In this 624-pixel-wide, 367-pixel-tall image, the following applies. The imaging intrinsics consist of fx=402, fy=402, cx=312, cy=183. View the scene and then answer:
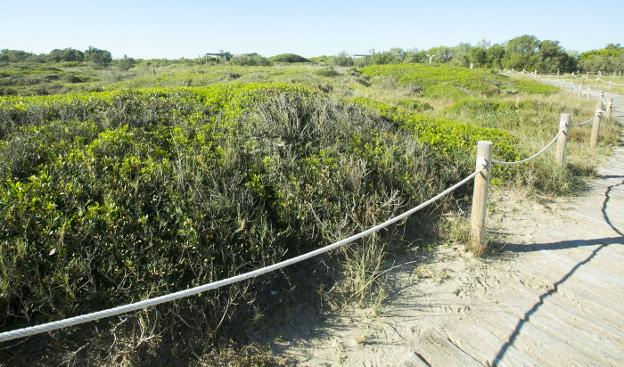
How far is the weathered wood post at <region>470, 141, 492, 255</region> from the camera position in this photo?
4.30 meters

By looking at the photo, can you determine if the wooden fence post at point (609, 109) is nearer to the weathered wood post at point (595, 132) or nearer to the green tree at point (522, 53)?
the weathered wood post at point (595, 132)

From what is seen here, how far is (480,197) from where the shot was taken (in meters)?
4.40

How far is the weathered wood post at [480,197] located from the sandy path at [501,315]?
0.21 meters

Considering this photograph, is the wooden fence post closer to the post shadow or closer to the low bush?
the low bush

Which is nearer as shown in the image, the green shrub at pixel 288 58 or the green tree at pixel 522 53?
the green tree at pixel 522 53

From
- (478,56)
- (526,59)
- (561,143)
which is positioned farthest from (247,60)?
(561,143)

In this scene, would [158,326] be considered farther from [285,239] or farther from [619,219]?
[619,219]

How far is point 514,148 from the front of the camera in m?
7.87

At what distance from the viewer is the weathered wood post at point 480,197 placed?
14.1 feet

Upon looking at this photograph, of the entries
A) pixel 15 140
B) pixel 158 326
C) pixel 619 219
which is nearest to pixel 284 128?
pixel 15 140

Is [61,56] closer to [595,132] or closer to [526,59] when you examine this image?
[526,59]

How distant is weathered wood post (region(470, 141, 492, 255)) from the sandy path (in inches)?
8.4

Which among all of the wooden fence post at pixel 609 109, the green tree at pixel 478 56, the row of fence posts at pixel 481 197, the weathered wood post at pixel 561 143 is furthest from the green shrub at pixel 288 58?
the row of fence posts at pixel 481 197

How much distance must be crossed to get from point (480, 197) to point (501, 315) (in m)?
1.30
